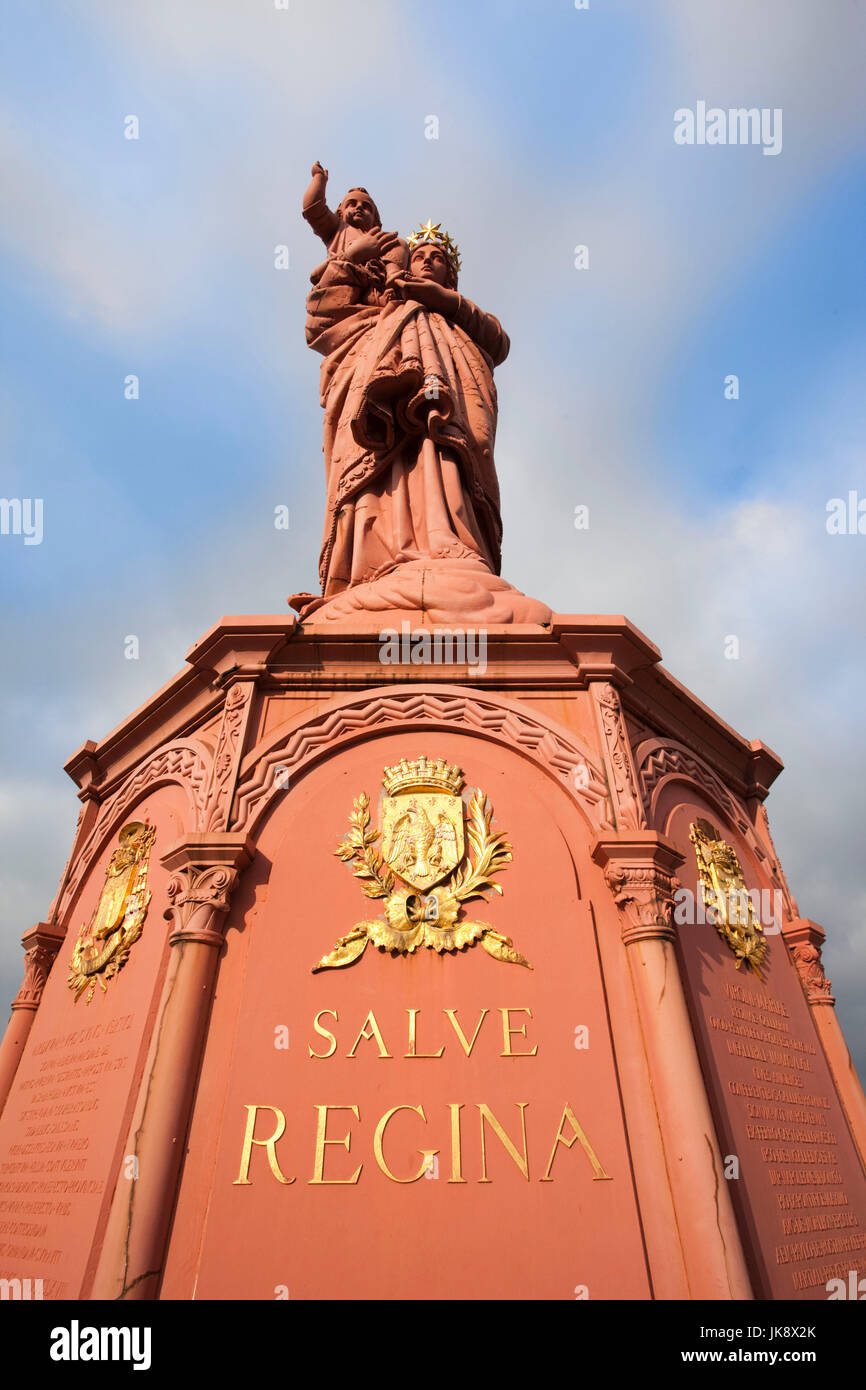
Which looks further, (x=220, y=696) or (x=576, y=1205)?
(x=220, y=696)

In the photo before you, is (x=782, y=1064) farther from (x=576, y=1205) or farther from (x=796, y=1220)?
(x=576, y=1205)

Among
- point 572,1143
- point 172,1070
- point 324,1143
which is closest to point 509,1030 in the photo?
point 572,1143

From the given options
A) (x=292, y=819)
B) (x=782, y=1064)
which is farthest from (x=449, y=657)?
(x=782, y=1064)

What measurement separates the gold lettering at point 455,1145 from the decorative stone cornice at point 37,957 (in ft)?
13.2

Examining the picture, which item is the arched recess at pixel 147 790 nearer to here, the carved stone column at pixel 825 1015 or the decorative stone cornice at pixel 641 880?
the decorative stone cornice at pixel 641 880

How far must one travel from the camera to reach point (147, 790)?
247 inches

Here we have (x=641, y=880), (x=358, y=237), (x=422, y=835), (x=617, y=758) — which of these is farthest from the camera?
(x=358, y=237)

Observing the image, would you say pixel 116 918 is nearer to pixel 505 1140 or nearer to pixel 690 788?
pixel 505 1140

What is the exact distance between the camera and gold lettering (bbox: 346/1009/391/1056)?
4.18 metres

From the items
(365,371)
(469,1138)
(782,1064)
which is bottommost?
(469,1138)

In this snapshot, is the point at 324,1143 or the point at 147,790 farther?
the point at 147,790

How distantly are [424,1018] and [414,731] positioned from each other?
80.9 inches

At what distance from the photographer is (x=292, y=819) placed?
509 cm
